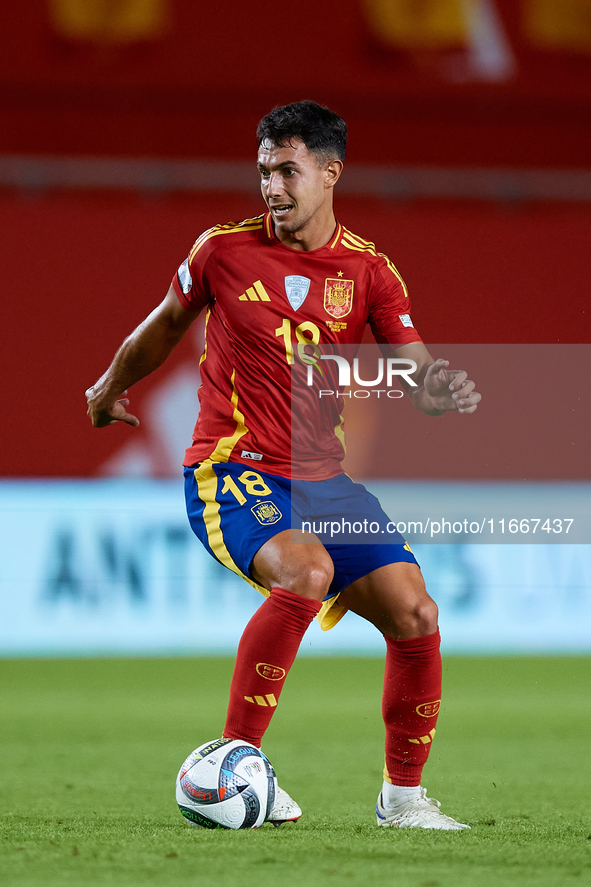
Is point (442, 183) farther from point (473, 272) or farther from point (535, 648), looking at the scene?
point (535, 648)

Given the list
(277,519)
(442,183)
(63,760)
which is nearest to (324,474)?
(277,519)

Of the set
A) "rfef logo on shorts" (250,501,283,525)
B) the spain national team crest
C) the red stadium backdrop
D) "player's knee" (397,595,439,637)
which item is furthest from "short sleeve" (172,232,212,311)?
the red stadium backdrop

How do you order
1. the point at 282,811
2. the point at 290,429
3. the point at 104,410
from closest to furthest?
the point at 282,811
the point at 290,429
the point at 104,410

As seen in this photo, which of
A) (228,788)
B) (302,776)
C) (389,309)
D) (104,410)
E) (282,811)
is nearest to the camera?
(228,788)

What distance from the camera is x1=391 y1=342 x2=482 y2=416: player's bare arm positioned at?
2477 mm

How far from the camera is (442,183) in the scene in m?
8.11

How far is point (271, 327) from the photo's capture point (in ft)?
8.98

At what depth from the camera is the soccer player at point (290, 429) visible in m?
2.48

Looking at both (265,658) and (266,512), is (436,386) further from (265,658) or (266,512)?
(265,658)

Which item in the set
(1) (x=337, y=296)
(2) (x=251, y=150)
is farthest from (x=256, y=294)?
(2) (x=251, y=150)

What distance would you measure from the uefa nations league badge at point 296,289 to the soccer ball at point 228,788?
106cm

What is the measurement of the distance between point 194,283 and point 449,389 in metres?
0.70

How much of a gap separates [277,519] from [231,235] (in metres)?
0.75

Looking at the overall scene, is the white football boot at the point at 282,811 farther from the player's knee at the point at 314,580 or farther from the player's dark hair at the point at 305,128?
the player's dark hair at the point at 305,128
